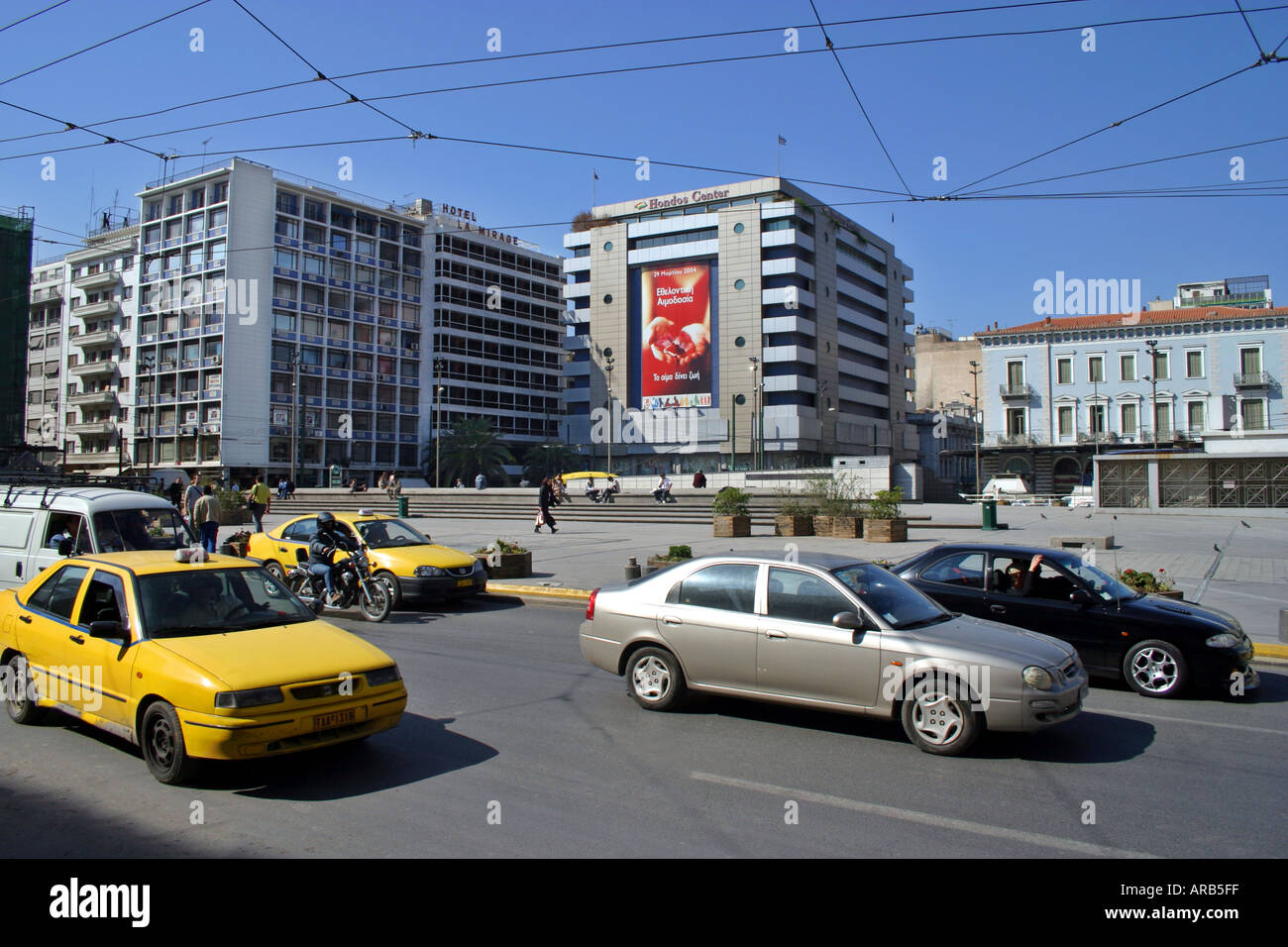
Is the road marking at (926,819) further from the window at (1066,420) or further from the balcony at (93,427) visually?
the balcony at (93,427)

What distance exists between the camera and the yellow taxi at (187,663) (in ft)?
16.9

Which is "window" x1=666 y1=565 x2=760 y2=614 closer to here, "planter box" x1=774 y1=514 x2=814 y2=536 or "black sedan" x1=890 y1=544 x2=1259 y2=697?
"black sedan" x1=890 y1=544 x2=1259 y2=697

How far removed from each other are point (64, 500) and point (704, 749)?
10.2 m

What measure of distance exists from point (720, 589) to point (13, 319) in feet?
221

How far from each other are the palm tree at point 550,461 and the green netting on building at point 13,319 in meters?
38.5

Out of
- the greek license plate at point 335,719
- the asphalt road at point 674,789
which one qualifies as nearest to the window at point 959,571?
the asphalt road at point 674,789

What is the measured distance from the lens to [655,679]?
7297 mm

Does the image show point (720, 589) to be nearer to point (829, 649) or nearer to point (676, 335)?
point (829, 649)

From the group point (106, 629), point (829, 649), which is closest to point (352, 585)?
point (106, 629)

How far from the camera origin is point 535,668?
8.96 m

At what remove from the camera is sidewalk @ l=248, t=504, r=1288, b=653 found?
14347mm

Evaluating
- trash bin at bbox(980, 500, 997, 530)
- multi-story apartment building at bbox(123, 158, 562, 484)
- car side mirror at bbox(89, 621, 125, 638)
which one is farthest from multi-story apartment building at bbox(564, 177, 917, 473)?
car side mirror at bbox(89, 621, 125, 638)
